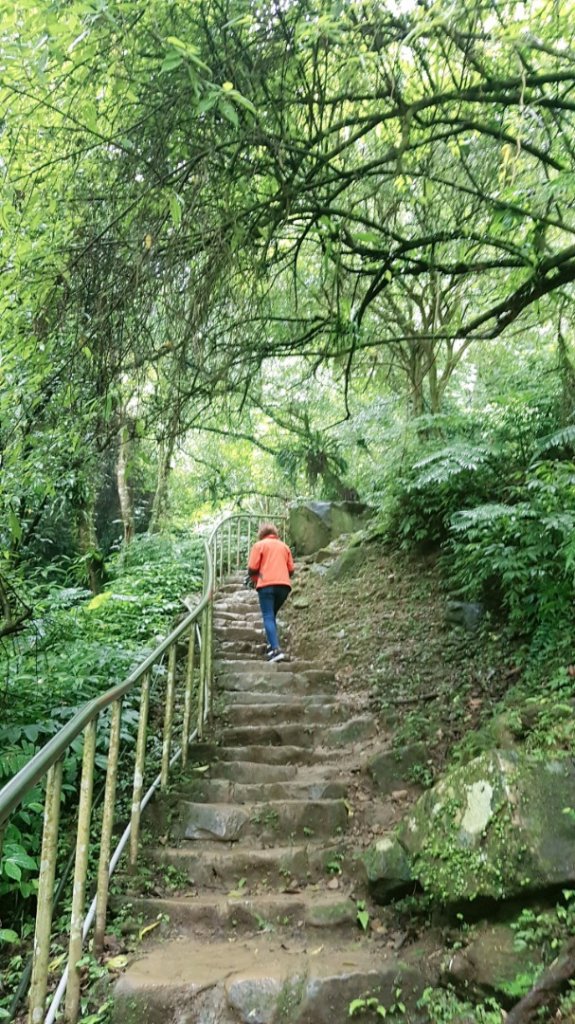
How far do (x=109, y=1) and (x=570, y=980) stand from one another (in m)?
3.77

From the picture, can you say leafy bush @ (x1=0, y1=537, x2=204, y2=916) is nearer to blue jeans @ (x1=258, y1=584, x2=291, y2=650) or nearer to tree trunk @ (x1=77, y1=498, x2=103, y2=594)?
blue jeans @ (x1=258, y1=584, x2=291, y2=650)

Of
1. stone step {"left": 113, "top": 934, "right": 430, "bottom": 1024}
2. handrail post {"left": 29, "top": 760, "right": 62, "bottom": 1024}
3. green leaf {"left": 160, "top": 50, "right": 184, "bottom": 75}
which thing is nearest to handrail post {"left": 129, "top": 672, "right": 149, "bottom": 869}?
stone step {"left": 113, "top": 934, "right": 430, "bottom": 1024}

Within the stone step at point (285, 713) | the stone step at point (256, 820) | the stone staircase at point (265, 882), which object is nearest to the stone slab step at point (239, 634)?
the stone staircase at point (265, 882)

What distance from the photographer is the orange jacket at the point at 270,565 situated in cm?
626

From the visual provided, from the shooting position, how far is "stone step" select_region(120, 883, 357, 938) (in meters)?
2.98

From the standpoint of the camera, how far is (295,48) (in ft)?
9.66

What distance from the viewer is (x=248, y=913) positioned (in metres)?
3.04

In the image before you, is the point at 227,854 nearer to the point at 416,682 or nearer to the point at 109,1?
the point at 416,682

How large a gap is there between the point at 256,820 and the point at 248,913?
0.66 meters

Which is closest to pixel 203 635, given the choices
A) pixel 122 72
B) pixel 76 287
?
pixel 76 287

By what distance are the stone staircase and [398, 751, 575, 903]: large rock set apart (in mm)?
428

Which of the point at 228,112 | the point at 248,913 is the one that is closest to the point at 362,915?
the point at 248,913

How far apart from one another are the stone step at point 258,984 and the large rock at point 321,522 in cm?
753

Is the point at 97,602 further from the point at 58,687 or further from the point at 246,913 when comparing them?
the point at 246,913
